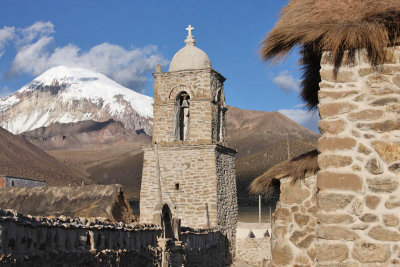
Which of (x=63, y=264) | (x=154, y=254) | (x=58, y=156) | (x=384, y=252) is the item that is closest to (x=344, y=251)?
(x=384, y=252)

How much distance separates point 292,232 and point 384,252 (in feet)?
5.16

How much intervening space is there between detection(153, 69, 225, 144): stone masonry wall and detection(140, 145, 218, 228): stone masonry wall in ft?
1.36

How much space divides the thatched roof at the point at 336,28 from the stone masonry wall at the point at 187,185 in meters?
13.5

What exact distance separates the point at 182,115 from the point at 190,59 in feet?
6.59

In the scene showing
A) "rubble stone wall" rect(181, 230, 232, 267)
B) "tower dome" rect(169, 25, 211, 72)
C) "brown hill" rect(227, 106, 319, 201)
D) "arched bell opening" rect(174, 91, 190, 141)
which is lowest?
"rubble stone wall" rect(181, 230, 232, 267)

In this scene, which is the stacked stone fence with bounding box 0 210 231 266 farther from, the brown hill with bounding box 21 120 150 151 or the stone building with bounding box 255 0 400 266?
the brown hill with bounding box 21 120 150 151

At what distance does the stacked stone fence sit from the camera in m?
4.99

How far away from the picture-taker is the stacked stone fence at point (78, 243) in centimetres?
499

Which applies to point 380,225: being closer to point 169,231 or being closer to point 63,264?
point 63,264

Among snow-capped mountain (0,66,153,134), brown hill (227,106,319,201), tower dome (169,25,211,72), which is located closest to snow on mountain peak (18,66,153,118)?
snow-capped mountain (0,66,153,134)

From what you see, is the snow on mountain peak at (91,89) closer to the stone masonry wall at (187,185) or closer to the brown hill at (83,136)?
the brown hill at (83,136)

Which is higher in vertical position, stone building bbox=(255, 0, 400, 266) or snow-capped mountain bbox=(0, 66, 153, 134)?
snow-capped mountain bbox=(0, 66, 153, 134)

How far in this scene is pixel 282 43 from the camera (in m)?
4.81

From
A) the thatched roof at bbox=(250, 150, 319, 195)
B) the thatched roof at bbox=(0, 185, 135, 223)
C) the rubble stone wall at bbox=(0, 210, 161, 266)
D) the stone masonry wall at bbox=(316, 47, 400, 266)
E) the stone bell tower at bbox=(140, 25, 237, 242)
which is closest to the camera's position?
the stone masonry wall at bbox=(316, 47, 400, 266)
